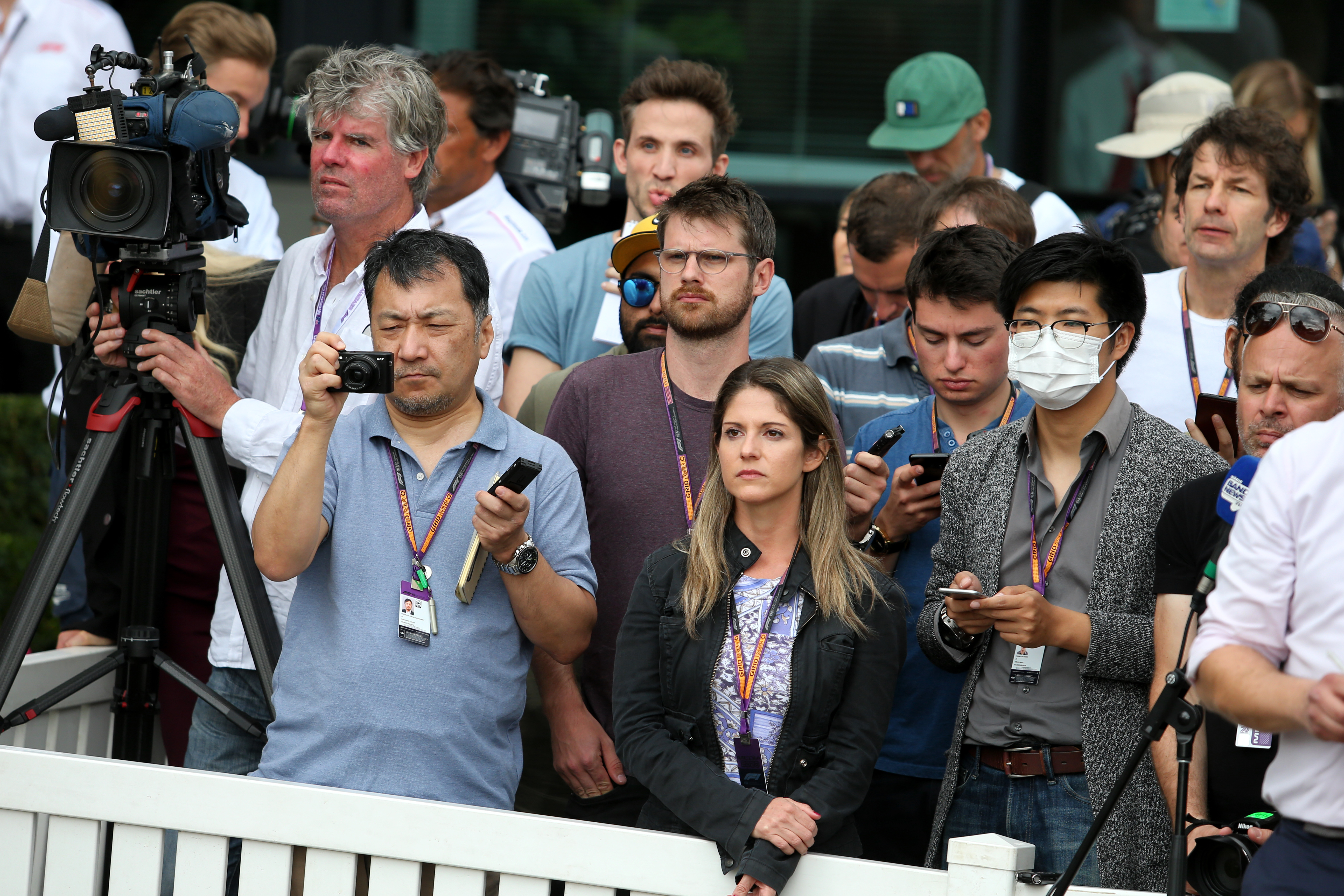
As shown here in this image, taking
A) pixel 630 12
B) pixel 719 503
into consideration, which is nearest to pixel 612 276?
pixel 719 503

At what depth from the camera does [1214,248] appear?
3.98 m

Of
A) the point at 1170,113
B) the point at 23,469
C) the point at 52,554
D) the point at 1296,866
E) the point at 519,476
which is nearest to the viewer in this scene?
the point at 1296,866

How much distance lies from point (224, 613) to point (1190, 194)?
2937 mm

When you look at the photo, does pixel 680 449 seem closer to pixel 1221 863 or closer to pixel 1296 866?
pixel 1221 863

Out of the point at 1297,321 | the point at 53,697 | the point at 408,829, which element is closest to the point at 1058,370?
the point at 1297,321

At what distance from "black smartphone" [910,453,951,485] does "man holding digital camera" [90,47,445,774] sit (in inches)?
55.7

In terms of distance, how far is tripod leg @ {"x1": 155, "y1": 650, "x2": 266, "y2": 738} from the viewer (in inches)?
132

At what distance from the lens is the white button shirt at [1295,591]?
84.0 inches

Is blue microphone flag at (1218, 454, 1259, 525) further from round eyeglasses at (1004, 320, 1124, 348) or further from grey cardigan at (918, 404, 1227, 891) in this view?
round eyeglasses at (1004, 320, 1124, 348)

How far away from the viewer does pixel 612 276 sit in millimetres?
4352

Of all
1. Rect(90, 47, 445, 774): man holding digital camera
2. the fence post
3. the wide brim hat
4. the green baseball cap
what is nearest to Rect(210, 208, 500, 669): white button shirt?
Rect(90, 47, 445, 774): man holding digital camera

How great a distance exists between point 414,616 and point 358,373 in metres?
0.53

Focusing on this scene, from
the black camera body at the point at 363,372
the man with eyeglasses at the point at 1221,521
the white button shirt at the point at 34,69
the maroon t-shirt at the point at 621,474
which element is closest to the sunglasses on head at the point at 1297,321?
the man with eyeglasses at the point at 1221,521

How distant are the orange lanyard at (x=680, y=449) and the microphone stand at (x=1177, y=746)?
1277mm
